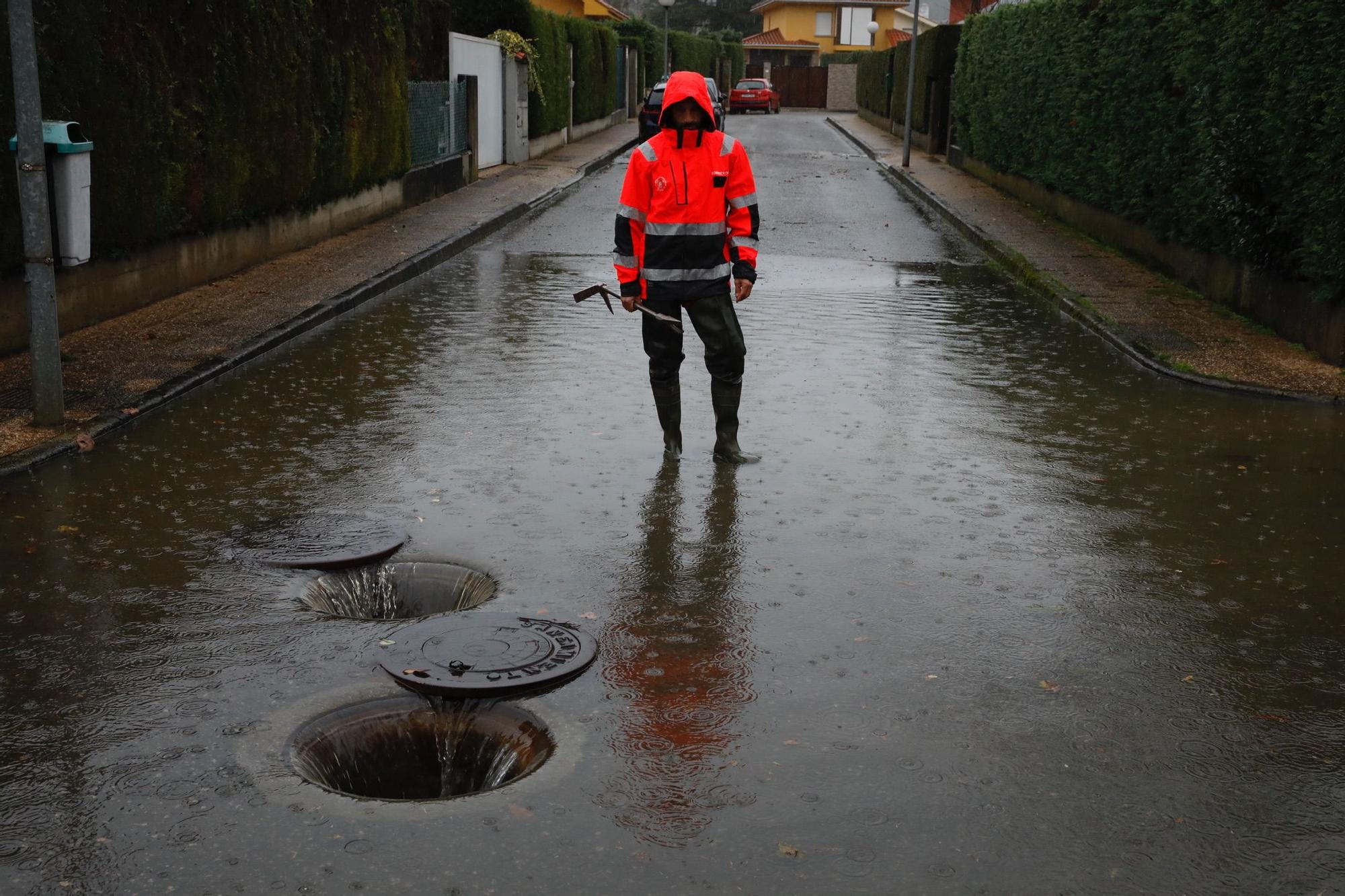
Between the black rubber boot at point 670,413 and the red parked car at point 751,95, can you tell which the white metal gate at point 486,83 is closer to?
the black rubber boot at point 670,413

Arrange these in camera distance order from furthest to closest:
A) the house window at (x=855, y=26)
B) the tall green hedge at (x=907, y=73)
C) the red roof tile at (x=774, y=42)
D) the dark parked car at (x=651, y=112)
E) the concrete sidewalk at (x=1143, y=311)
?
1. the house window at (x=855, y=26)
2. the red roof tile at (x=774, y=42)
3. the tall green hedge at (x=907, y=73)
4. the dark parked car at (x=651, y=112)
5. the concrete sidewalk at (x=1143, y=311)

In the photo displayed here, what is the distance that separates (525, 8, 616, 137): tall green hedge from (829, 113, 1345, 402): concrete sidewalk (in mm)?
10851

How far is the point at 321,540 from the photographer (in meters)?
5.89

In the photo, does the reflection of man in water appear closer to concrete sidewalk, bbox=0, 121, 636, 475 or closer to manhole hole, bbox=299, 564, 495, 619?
manhole hole, bbox=299, 564, 495, 619

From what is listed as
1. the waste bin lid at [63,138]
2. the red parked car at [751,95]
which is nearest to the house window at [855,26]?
the red parked car at [751,95]

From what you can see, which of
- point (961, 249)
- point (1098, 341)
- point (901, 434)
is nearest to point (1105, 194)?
point (961, 249)

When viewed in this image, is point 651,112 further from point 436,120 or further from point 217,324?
point 217,324

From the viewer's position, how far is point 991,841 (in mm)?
3609

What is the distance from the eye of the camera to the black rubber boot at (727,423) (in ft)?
23.7

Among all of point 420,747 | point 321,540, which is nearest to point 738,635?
point 420,747

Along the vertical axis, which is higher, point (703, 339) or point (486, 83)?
point (486, 83)

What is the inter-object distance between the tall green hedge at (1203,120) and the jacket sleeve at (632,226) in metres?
5.11

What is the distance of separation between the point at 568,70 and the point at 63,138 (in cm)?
2558

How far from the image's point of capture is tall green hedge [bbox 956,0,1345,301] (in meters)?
9.70
